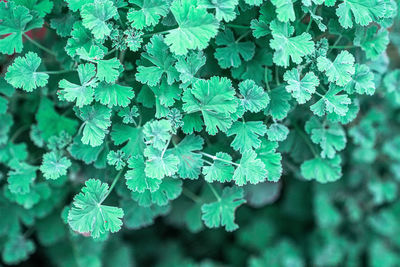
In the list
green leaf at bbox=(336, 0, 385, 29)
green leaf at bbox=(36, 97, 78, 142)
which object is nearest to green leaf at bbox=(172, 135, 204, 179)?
green leaf at bbox=(36, 97, 78, 142)

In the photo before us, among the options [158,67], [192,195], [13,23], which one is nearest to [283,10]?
[158,67]

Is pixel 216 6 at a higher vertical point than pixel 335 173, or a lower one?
higher

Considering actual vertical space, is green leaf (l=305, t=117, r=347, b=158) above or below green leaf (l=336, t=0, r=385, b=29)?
below

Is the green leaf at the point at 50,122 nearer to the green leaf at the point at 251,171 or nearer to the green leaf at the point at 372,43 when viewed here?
the green leaf at the point at 251,171

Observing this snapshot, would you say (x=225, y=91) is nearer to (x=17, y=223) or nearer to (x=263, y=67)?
(x=263, y=67)

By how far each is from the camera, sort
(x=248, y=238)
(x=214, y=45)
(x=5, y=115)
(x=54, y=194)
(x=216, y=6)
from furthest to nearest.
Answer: (x=248, y=238), (x=54, y=194), (x=5, y=115), (x=214, y=45), (x=216, y=6)

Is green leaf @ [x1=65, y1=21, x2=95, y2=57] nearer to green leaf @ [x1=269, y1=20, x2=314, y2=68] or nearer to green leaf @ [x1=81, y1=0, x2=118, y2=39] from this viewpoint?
green leaf @ [x1=81, y1=0, x2=118, y2=39]

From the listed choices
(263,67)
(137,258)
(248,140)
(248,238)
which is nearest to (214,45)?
(263,67)
